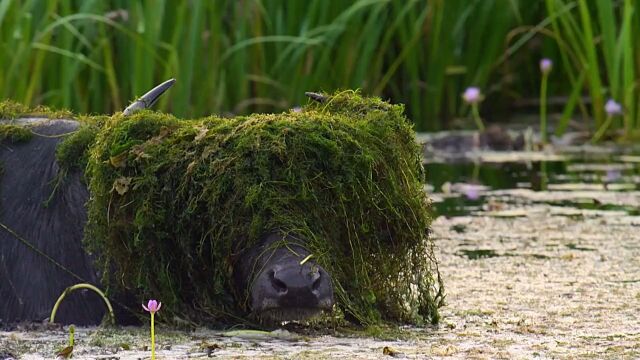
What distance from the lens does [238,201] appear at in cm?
475

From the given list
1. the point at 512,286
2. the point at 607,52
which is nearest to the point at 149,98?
the point at 512,286

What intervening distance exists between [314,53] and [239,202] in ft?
22.6

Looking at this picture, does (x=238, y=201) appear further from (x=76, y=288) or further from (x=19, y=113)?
(x=19, y=113)

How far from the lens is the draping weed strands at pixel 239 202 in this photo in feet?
15.6

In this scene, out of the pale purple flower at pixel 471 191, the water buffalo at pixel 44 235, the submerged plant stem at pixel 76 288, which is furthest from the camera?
the pale purple flower at pixel 471 191

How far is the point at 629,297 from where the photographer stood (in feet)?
18.5

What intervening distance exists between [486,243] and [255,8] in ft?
15.7

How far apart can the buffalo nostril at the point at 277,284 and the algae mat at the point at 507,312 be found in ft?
0.59

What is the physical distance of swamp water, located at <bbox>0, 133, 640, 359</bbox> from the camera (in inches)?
177

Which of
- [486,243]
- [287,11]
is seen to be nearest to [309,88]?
[287,11]

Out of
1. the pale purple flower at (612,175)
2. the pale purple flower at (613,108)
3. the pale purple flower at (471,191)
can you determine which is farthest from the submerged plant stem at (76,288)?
the pale purple flower at (613,108)

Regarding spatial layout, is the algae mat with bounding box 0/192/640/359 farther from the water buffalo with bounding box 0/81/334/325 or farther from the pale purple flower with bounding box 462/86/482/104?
the pale purple flower with bounding box 462/86/482/104

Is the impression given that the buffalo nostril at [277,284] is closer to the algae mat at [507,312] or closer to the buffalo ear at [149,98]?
the algae mat at [507,312]

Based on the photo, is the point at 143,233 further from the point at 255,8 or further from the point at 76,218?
the point at 255,8
